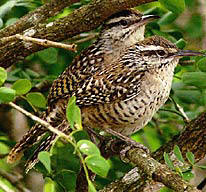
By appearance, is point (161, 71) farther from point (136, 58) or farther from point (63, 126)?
point (63, 126)

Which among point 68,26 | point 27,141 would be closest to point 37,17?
point 68,26

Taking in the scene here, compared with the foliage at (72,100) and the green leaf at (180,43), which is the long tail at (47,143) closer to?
the foliage at (72,100)

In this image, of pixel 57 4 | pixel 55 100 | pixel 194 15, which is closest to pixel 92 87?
pixel 55 100

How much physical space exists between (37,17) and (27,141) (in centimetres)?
57

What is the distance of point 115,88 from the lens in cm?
312

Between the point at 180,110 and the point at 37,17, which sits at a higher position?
the point at 37,17

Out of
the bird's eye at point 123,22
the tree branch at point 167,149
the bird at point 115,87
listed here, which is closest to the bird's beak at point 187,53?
the bird at point 115,87

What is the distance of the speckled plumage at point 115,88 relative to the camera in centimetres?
311

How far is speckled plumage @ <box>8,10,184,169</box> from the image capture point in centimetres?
311

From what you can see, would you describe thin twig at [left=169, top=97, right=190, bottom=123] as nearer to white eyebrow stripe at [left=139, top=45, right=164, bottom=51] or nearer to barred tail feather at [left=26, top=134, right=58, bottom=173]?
white eyebrow stripe at [left=139, top=45, right=164, bottom=51]

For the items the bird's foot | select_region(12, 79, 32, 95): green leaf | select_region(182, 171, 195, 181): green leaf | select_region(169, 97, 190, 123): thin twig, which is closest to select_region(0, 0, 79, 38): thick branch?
select_region(12, 79, 32, 95): green leaf

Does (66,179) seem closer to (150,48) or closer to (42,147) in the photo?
(42,147)

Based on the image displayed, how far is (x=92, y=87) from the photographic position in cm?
314

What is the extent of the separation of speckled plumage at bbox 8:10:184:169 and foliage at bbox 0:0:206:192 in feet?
0.33
